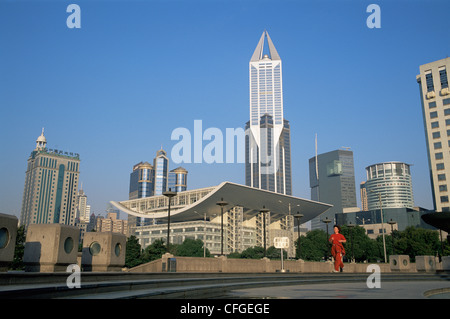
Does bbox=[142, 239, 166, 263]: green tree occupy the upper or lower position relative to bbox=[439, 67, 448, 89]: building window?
lower

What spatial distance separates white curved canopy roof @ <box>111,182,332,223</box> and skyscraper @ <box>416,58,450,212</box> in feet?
139

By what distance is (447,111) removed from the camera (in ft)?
326

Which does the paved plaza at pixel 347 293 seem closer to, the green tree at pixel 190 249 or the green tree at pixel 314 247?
the green tree at pixel 314 247

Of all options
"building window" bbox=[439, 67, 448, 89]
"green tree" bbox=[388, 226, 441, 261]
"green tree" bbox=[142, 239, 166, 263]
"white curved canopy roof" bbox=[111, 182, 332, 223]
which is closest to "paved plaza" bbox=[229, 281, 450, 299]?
"green tree" bbox=[142, 239, 166, 263]

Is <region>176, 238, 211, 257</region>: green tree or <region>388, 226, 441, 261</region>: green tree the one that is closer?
<region>388, 226, 441, 261</region>: green tree

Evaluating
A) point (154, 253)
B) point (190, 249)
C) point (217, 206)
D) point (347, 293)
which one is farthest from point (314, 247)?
point (347, 293)

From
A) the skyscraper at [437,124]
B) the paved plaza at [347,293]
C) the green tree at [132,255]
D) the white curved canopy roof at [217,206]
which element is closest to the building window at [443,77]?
the skyscraper at [437,124]

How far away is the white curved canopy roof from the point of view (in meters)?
113

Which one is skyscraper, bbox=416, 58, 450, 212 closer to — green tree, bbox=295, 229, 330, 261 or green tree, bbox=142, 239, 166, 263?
green tree, bbox=295, 229, 330, 261

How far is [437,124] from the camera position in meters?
101

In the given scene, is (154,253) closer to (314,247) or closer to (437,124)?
(314,247)

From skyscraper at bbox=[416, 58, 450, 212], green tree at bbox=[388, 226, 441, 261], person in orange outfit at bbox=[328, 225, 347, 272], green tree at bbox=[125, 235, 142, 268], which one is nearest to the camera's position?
person in orange outfit at bbox=[328, 225, 347, 272]
